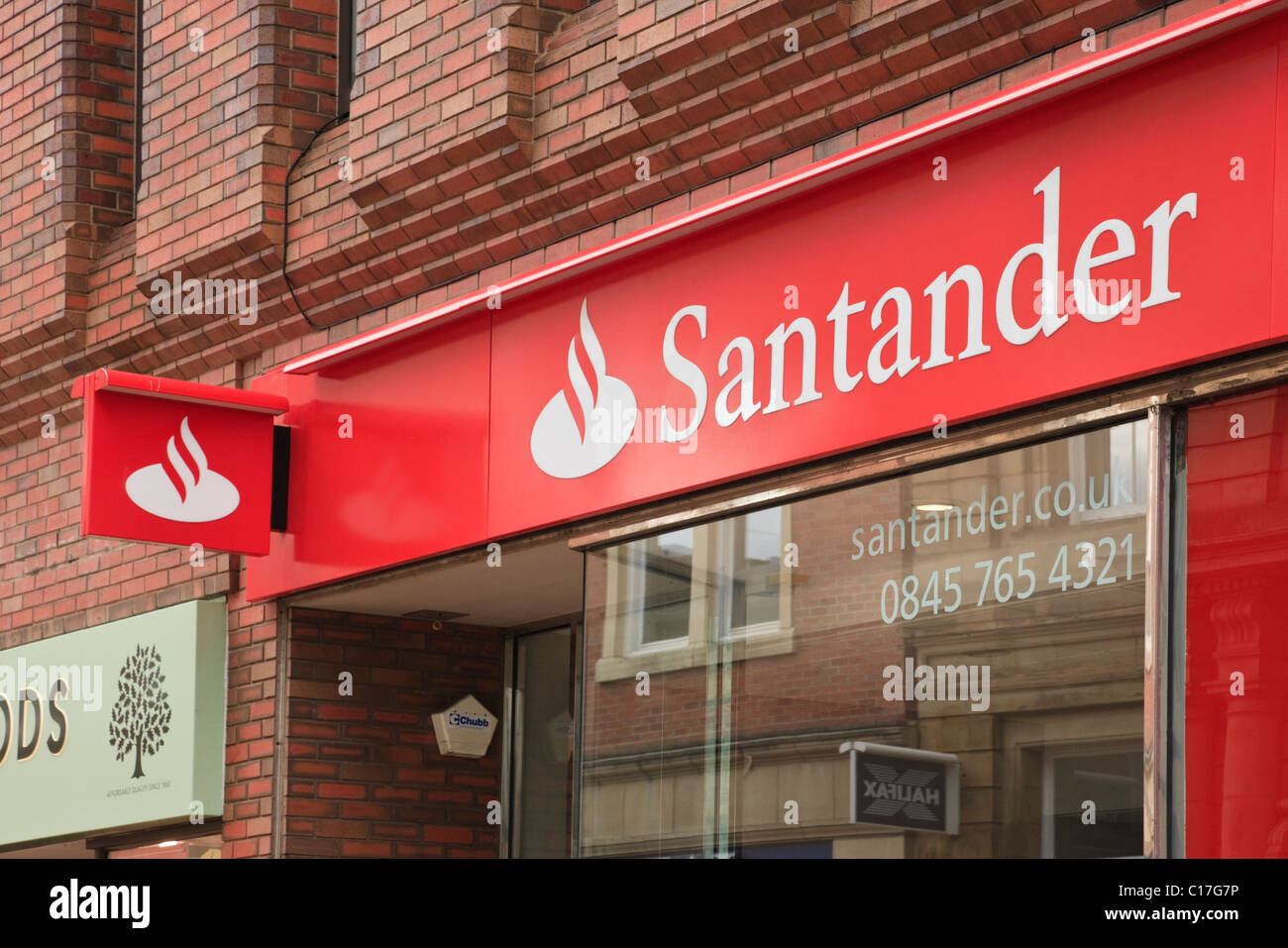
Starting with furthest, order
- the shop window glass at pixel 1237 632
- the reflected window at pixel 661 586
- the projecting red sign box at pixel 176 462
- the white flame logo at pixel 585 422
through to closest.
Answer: the projecting red sign box at pixel 176 462 → the white flame logo at pixel 585 422 → the reflected window at pixel 661 586 → the shop window glass at pixel 1237 632

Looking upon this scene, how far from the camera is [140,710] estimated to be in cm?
929

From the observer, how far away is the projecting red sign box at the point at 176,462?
8.30m

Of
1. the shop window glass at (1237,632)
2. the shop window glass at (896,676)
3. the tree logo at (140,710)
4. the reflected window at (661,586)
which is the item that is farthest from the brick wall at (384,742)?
the shop window glass at (1237,632)

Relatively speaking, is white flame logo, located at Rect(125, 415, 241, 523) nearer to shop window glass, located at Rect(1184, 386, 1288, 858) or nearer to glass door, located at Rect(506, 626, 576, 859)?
glass door, located at Rect(506, 626, 576, 859)

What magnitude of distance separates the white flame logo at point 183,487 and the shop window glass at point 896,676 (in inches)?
83.4

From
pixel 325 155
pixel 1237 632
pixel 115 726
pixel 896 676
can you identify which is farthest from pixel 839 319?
pixel 115 726

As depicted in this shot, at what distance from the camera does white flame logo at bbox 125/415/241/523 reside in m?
8.34

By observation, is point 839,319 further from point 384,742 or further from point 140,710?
point 140,710

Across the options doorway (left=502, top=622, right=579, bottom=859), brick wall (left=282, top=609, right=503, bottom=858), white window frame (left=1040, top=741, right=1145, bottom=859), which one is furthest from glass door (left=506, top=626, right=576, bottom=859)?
white window frame (left=1040, top=741, right=1145, bottom=859)

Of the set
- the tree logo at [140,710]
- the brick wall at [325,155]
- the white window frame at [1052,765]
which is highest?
the brick wall at [325,155]

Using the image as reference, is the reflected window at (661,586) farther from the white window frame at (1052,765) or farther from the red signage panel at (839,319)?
the white window frame at (1052,765)

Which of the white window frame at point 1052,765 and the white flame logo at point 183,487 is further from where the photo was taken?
the white flame logo at point 183,487

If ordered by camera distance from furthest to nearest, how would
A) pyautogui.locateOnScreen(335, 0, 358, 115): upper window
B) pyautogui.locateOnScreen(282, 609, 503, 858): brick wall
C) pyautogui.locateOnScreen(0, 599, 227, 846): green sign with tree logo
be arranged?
pyautogui.locateOnScreen(335, 0, 358, 115): upper window
pyautogui.locateOnScreen(0, 599, 227, 846): green sign with tree logo
pyautogui.locateOnScreen(282, 609, 503, 858): brick wall
